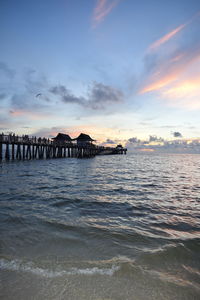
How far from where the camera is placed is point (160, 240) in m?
3.98

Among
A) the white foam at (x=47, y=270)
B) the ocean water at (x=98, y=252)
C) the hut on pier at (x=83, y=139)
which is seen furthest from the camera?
the hut on pier at (x=83, y=139)

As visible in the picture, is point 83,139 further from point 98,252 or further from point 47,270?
point 47,270

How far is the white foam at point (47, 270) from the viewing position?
2.64m

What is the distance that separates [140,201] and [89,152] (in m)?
48.5

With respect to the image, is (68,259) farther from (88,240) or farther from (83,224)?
(83,224)

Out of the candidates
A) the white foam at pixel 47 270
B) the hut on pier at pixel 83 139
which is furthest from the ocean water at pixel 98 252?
the hut on pier at pixel 83 139

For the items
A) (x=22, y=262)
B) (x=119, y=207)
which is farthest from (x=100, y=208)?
(x=22, y=262)

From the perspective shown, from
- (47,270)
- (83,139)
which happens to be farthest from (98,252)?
(83,139)

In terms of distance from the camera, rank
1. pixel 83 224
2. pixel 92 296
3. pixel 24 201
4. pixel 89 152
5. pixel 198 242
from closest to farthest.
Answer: pixel 92 296
pixel 198 242
pixel 83 224
pixel 24 201
pixel 89 152

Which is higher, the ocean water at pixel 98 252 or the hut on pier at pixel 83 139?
the hut on pier at pixel 83 139

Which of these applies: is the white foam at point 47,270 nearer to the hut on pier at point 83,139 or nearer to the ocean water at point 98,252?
the ocean water at point 98,252

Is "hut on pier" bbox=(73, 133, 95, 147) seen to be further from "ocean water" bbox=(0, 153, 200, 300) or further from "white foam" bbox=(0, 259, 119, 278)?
"white foam" bbox=(0, 259, 119, 278)

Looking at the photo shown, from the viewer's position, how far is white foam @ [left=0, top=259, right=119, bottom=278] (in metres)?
2.64

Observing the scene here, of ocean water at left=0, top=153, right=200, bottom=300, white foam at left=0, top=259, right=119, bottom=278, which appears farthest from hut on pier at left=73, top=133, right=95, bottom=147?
Answer: white foam at left=0, top=259, right=119, bottom=278
